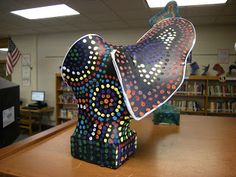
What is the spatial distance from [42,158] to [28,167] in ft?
0.18

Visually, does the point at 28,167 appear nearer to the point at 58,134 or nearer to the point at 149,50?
the point at 58,134

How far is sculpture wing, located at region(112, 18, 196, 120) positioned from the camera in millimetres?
428

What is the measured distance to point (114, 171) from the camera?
47cm

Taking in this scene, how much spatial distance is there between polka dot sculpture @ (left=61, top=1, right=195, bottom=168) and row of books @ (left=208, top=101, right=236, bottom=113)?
11.6 feet

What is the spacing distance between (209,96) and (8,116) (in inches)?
144

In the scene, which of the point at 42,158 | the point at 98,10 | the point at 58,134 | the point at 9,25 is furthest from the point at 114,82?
the point at 9,25

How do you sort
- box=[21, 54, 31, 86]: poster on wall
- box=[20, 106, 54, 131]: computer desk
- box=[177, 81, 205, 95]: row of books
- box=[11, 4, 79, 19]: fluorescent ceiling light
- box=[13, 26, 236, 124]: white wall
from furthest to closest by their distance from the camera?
1. box=[21, 54, 31, 86]: poster on wall
2. box=[20, 106, 54, 131]: computer desk
3. box=[13, 26, 236, 124]: white wall
4. box=[177, 81, 205, 95]: row of books
5. box=[11, 4, 79, 19]: fluorescent ceiling light

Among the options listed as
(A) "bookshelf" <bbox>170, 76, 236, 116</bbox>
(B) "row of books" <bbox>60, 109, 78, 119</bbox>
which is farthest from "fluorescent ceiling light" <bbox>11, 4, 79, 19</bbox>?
(A) "bookshelf" <bbox>170, 76, 236, 116</bbox>

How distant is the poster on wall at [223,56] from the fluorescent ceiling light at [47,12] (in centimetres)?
264

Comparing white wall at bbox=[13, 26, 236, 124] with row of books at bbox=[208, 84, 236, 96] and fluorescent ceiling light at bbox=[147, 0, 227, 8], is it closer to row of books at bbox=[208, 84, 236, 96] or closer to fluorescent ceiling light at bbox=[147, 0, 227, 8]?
row of books at bbox=[208, 84, 236, 96]

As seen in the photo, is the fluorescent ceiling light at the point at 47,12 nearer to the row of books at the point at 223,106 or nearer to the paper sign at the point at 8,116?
the paper sign at the point at 8,116

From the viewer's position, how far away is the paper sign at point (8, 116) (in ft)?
2.05

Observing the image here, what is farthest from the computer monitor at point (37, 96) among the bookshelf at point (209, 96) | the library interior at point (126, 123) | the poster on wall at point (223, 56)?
the library interior at point (126, 123)

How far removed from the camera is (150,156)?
1.79ft
